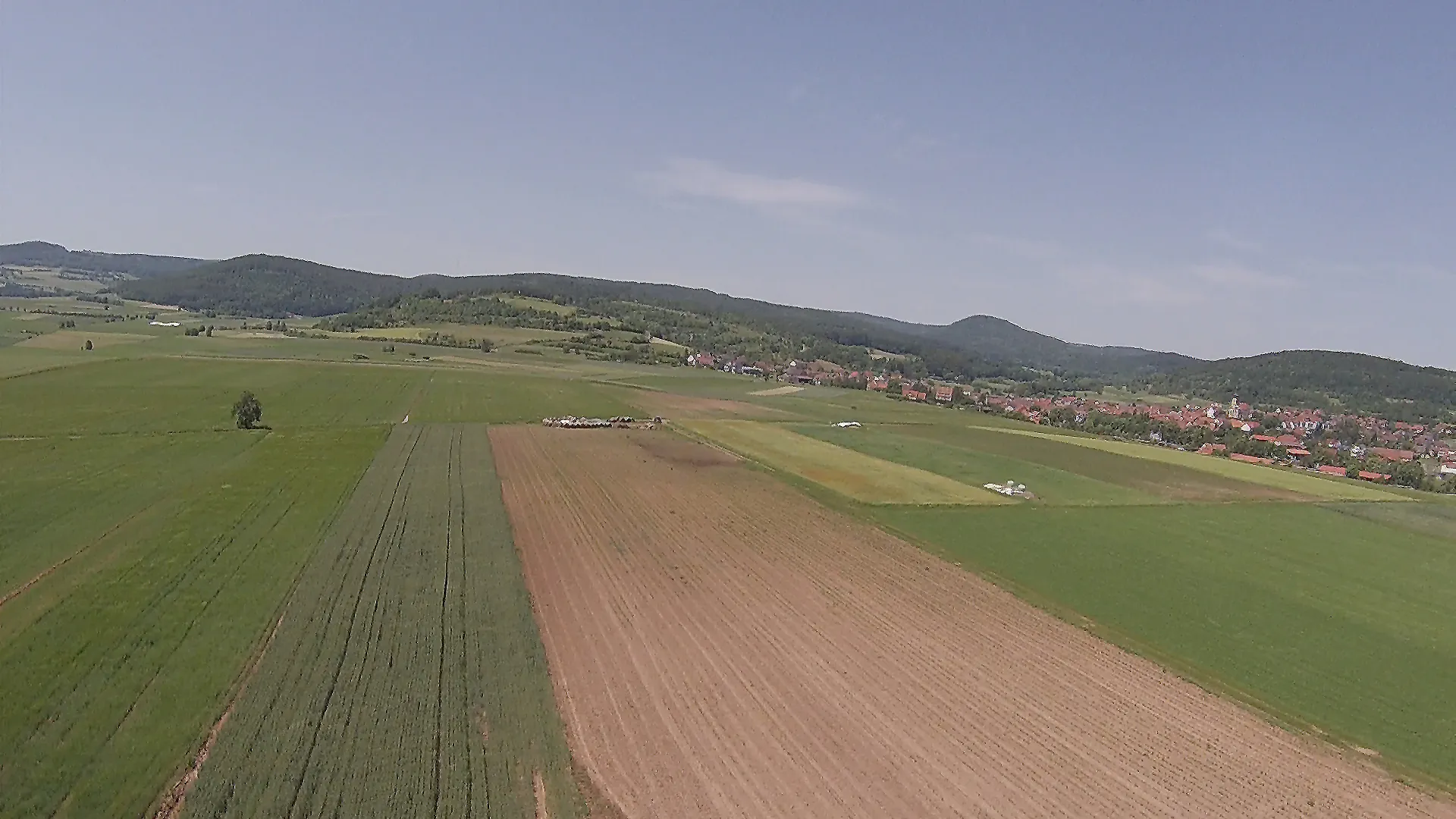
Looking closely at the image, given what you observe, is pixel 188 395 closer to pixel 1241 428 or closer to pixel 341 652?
pixel 341 652

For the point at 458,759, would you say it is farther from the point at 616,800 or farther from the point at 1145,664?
the point at 1145,664

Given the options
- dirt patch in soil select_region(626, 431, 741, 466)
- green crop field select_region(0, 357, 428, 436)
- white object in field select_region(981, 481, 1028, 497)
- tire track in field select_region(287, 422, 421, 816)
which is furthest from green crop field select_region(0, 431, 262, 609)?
white object in field select_region(981, 481, 1028, 497)

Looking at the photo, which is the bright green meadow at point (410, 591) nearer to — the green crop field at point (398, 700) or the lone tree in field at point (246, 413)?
the green crop field at point (398, 700)

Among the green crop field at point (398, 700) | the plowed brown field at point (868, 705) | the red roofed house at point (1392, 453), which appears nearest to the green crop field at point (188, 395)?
the green crop field at point (398, 700)

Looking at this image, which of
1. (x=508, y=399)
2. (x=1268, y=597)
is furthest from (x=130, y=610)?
(x=508, y=399)

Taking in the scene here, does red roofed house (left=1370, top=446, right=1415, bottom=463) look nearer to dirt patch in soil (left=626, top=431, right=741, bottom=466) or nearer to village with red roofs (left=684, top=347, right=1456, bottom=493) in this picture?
village with red roofs (left=684, top=347, right=1456, bottom=493)

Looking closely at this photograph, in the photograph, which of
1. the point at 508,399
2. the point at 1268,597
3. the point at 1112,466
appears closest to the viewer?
the point at 1268,597
